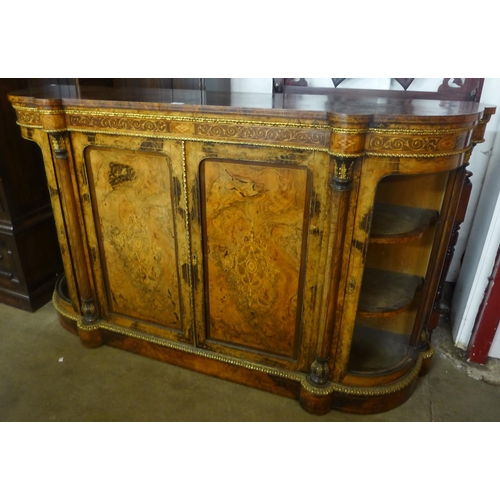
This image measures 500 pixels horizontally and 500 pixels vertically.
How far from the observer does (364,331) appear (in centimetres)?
221

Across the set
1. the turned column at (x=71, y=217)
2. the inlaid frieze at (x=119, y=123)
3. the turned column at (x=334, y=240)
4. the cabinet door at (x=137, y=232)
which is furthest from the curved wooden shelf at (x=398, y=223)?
the turned column at (x=71, y=217)

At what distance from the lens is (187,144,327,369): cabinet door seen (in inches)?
63.1

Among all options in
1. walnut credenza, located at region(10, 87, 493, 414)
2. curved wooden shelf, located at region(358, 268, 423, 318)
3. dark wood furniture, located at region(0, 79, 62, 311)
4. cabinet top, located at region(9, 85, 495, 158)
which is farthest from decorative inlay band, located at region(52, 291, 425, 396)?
cabinet top, located at region(9, 85, 495, 158)

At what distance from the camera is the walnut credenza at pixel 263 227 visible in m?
1.50

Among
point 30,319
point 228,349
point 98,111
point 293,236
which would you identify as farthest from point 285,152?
point 30,319

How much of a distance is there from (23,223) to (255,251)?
5.14ft

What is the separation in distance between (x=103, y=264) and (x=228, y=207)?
32.2 inches

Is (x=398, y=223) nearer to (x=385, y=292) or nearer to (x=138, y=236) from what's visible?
(x=385, y=292)

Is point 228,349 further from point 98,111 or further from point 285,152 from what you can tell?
point 98,111

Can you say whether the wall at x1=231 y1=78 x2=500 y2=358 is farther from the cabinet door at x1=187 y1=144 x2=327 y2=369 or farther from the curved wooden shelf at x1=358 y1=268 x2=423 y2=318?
the cabinet door at x1=187 y1=144 x2=327 y2=369

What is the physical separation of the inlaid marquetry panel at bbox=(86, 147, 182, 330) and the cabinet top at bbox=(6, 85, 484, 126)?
0.73 ft

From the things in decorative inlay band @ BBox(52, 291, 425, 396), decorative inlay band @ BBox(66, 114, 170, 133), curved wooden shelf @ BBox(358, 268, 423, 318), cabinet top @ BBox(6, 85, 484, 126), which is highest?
cabinet top @ BBox(6, 85, 484, 126)

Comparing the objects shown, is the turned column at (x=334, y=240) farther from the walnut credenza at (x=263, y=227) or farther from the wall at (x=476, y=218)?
the wall at (x=476, y=218)

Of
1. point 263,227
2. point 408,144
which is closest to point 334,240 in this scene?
point 263,227
